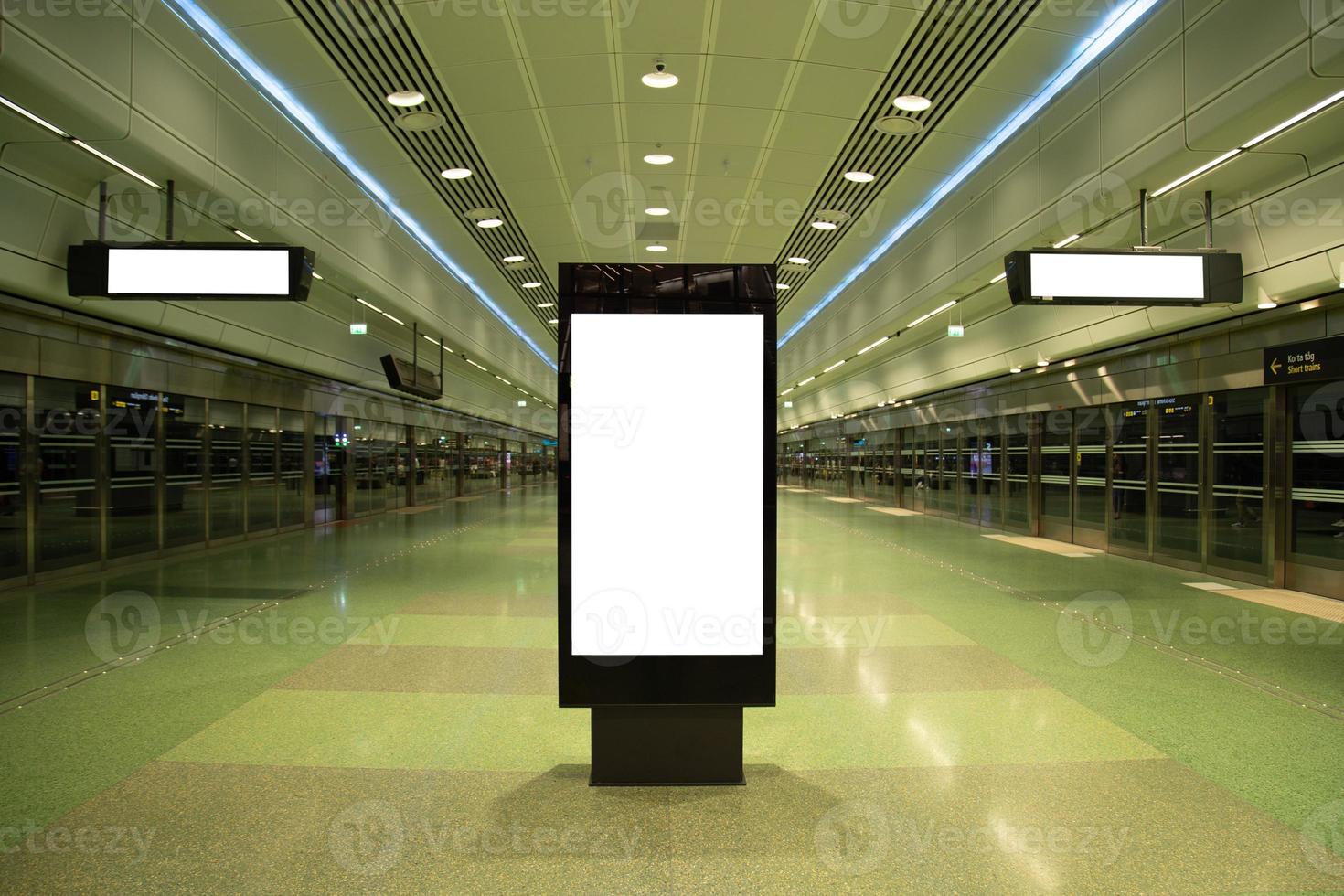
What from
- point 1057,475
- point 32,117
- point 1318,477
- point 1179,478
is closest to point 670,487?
point 32,117

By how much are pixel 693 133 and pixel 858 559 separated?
21.5ft

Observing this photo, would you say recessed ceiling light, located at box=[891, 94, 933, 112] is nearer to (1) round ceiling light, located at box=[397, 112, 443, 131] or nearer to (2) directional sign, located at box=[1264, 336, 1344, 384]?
(1) round ceiling light, located at box=[397, 112, 443, 131]

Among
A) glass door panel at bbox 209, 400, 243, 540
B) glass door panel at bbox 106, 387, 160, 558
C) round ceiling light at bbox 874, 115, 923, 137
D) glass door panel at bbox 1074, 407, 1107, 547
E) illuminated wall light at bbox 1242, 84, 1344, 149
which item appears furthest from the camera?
glass door panel at bbox 1074, 407, 1107, 547

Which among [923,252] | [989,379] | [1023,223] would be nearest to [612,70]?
[1023,223]

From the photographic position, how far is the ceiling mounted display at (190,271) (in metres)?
6.61

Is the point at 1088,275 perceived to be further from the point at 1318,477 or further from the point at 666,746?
the point at 666,746

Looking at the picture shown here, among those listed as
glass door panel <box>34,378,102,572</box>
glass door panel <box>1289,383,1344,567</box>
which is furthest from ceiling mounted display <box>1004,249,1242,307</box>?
glass door panel <box>34,378,102,572</box>

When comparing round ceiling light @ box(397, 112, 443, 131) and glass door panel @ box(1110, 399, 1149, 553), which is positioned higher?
round ceiling light @ box(397, 112, 443, 131)

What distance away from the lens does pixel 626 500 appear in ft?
11.9

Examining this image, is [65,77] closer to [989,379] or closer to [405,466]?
[989,379]

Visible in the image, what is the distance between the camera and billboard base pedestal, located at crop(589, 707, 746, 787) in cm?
373

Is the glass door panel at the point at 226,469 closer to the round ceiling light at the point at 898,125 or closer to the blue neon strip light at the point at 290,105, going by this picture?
the blue neon strip light at the point at 290,105

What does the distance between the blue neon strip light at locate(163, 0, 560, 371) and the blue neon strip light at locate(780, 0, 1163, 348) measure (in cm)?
752

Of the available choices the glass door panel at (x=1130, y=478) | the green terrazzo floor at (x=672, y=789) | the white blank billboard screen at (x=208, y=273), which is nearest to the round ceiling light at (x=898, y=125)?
the green terrazzo floor at (x=672, y=789)
